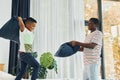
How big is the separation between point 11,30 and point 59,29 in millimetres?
2197

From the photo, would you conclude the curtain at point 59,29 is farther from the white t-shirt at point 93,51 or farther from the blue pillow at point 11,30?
the white t-shirt at point 93,51

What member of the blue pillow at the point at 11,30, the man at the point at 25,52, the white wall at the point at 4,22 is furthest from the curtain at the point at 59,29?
the man at the point at 25,52

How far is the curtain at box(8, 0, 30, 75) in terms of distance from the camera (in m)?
4.96

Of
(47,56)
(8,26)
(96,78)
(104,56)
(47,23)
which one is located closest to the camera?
(96,78)

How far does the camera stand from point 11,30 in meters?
3.43

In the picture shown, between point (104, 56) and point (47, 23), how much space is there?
5.62 ft

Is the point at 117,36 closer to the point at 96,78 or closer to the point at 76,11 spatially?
the point at 76,11

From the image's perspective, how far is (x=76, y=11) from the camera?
5.71 meters

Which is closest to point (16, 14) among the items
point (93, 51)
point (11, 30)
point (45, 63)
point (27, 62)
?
point (45, 63)

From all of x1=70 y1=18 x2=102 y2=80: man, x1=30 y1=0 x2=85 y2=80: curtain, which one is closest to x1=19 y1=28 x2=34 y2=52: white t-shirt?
x1=70 y1=18 x2=102 y2=80: man

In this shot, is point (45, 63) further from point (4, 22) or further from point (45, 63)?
point (4, 22)

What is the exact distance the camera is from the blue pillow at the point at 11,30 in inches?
135

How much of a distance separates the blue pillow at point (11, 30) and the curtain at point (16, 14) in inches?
61.8

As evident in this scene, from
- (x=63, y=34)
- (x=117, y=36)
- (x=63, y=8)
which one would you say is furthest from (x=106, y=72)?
(x=63, y=8)
